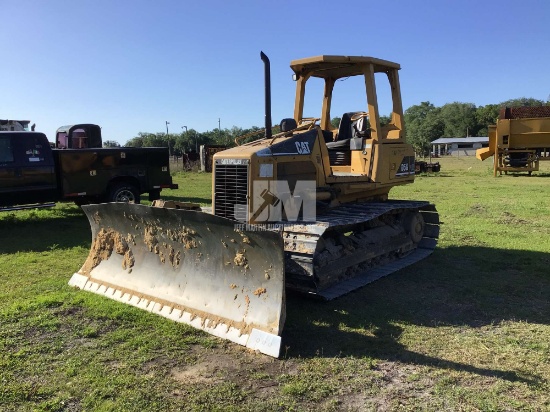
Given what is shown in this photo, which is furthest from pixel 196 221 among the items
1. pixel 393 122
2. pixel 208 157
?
pixel 208 157

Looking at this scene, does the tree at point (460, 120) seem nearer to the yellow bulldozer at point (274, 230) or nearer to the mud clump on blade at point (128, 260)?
the yellow bulldozer at point (274, 230)

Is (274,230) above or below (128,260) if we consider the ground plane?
above

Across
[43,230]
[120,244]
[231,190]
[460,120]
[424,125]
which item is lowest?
[43,230]

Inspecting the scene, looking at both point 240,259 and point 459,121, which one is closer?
point 240,259

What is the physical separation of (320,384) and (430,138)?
99.7 metres

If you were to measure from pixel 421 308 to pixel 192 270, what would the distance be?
2522 mm

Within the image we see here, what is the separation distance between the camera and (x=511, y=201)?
13.6 m

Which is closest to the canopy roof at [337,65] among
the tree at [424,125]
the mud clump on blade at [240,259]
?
the mud clump on blade at [240,259]

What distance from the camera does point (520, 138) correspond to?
22.2 meters

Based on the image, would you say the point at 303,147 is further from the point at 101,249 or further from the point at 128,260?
the point at 101,249

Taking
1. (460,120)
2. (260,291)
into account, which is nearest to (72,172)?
(260,291)

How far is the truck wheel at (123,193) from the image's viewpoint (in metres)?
11.3

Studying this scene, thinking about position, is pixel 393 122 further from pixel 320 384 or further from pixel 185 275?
pixel 320 384

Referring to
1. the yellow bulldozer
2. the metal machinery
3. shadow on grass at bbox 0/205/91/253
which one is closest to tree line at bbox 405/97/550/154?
the metal machinery
